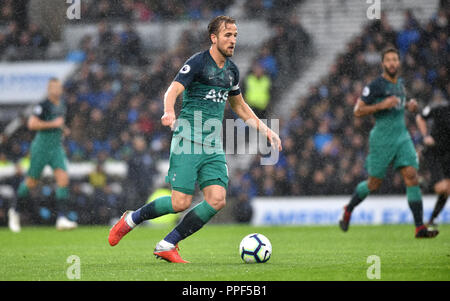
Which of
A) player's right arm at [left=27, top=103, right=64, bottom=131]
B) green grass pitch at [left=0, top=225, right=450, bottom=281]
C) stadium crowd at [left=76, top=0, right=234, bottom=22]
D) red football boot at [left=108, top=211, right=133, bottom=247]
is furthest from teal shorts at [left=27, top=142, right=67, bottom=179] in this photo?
stadium crowd at [left=76, top=0, right=234, bottom=22]

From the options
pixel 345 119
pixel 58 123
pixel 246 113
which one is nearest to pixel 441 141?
pixel 345 119

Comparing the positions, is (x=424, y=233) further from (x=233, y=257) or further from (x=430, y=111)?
(x=233, y=257)

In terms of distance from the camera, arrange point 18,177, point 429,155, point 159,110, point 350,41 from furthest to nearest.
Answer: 1. point 350,41
2. point 159,110
3. point 18,177
4. point 429,155

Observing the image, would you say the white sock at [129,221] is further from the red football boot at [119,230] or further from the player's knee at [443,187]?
the player's knee at [443,187]

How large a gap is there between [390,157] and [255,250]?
370cm

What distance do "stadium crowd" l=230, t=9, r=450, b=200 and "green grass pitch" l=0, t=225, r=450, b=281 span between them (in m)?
3.27

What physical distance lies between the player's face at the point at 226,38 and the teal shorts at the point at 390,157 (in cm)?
379

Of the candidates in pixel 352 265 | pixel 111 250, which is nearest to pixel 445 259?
pixel 352 265

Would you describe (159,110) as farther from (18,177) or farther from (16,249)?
(16,249)

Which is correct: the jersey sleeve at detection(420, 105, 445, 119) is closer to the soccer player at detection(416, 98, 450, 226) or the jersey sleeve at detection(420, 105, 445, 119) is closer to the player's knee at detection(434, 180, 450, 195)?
the soccer player at detection(416, 98, 450, 226)

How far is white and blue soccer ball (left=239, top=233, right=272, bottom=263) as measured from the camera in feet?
23.8

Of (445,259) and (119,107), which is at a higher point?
(119,107)

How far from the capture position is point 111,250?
30.0 ft

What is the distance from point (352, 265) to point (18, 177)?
35.9ft
